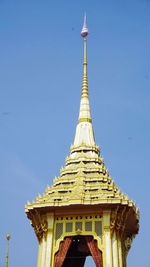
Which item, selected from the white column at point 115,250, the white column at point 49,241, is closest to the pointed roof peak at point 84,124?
the white column at point 49,241

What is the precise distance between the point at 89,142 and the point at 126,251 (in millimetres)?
7161

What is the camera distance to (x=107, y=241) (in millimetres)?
31281

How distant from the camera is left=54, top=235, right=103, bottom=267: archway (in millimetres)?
31656

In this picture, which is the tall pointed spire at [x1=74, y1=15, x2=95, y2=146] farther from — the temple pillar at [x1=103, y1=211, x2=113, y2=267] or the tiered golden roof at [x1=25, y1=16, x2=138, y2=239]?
A: the temple pillar at [x1=103, y1=211, x2=113, y2=267]

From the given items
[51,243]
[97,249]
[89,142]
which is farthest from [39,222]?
[89,142]

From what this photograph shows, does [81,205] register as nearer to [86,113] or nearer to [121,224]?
[121,224]

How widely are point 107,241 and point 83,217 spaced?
197cm

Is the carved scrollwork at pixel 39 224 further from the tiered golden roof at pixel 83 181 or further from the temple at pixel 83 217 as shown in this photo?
the tiered golden roof at pixel 83 181

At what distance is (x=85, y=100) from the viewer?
38.7m

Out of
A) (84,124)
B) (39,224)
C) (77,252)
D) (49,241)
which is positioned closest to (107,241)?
(49,241)

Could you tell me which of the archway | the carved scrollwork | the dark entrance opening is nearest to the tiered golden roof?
the carved scrollwork

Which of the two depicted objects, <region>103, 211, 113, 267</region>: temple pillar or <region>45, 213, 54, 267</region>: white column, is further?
<region>45, 213, 54, 267</region>: white column

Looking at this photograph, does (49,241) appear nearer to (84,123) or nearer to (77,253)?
(77,253)

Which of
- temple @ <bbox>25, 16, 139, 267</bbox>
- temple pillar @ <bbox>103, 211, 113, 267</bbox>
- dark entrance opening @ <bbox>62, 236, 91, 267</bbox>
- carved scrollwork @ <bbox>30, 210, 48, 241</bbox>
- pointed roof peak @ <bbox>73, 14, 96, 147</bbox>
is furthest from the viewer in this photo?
pointed roof peak @ <bbox>73, 14, 96, 147</bbox>
